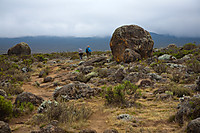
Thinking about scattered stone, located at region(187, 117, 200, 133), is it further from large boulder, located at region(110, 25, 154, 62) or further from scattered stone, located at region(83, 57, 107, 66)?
scattered stone, located at region(83, 57, 107, 66)

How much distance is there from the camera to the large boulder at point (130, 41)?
15836 mm

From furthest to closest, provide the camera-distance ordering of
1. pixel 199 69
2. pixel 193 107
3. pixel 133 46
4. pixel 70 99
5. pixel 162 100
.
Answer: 1. pixel 133 46
2. pixel 199 69
3. pixel 70 99
4. pixel 162 100
5. pixel 193 107

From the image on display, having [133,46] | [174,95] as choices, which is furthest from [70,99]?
[133,46]

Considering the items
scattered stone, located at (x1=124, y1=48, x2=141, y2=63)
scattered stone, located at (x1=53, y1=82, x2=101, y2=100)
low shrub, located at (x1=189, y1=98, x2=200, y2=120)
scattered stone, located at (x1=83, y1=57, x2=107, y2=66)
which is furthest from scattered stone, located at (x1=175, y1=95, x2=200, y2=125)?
scattered stone, located at (x1=83, y1=57, x2=107, y2=66)

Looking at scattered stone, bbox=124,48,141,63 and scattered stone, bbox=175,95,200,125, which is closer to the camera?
scattered stone, bbox=175,95,200,125

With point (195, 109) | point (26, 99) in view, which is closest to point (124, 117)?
point (195, 109)

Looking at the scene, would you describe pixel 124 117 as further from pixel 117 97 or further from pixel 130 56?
pixel 130 56

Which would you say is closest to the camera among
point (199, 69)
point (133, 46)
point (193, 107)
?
point (193, 107)

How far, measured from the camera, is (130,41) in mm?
15859

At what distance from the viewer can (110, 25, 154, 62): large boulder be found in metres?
15.8

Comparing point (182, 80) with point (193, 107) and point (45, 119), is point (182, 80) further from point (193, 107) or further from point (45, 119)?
point (45, 119)

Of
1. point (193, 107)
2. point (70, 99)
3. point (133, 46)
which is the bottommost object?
point (70, 99)

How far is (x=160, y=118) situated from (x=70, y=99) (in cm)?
385

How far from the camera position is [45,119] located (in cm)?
432
